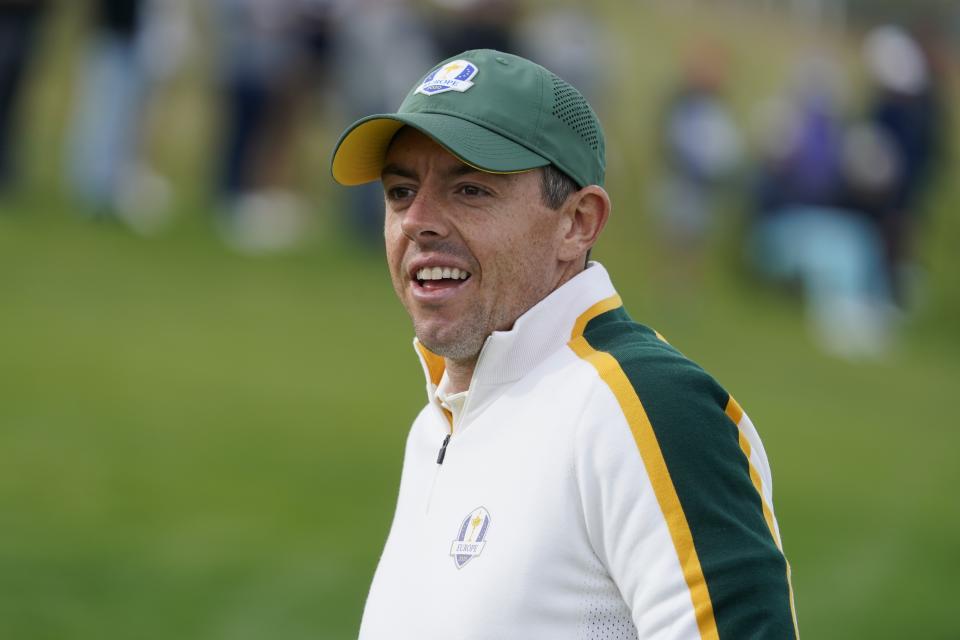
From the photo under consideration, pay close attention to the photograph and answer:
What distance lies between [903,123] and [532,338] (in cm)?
1500

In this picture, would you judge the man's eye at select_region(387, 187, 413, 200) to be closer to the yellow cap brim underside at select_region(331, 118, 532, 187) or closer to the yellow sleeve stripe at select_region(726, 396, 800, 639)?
the yellow cap brim underside at select_region(331, 118, 532, 187)

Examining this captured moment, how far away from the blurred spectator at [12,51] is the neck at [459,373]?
1140 cm

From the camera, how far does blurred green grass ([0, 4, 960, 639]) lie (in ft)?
30.8

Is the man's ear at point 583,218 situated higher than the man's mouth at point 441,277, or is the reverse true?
the man's ear at point 583,218

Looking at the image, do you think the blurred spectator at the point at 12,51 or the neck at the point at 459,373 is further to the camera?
the blurred spectator at the point at 12,51

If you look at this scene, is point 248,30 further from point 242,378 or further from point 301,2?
point 242,378

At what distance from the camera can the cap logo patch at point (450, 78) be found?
2732 millimetres

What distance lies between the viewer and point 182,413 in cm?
1153

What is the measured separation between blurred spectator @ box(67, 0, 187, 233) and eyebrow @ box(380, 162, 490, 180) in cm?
1128

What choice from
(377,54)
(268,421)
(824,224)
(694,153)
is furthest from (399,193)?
(824,224)

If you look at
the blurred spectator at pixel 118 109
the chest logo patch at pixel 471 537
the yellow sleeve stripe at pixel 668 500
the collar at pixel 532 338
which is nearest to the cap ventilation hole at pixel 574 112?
the collar at pixel 532 338

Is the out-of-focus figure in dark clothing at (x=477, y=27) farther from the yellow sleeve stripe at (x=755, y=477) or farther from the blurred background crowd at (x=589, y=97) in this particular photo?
the yellow sleeve stripe at (x=755, y=477)

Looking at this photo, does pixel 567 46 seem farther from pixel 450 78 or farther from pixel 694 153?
pixel 450 78

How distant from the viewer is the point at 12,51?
13.5 metres
